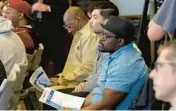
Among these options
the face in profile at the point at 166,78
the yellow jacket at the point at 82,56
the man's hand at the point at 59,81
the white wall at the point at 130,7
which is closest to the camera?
the face in profile at the point at 166,78

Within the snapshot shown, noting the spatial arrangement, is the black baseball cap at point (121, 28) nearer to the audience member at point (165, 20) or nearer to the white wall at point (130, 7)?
the audience member at point (165, 20)

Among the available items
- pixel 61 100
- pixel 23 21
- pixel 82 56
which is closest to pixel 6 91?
pixel 61 100

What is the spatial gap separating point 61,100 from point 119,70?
50 centimetres

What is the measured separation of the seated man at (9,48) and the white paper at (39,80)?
0.16 meters

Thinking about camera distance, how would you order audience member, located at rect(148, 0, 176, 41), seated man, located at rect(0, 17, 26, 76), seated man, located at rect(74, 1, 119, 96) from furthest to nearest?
1. seated man, located at rect(0, 17, 26, 76)
2. seated man, located at rect(74, 1, 119, 96)
3. audience member, located at rect(148, 0, 176, 41)

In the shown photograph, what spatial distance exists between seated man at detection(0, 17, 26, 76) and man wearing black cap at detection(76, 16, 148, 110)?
2.92ft

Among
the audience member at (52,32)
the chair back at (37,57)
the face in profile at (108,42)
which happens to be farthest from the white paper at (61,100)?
the audience member at (52,32)

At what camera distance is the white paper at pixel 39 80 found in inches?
130

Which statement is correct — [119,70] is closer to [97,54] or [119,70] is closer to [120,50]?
[120,50]

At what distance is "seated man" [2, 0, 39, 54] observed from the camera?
384cm

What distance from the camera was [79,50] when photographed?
3666mm

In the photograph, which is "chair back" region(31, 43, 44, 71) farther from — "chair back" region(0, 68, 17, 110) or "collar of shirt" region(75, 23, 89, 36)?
"chair back" region(0, 68, 17, 110)

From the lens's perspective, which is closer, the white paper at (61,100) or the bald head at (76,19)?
the white paper at (61,100)

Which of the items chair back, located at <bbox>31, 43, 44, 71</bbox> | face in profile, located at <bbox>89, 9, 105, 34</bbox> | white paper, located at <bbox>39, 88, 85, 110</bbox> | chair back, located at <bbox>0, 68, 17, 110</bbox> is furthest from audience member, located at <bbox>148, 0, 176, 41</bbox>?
chair back, located at <bbox>31, 43, 44, 71</bbox>
